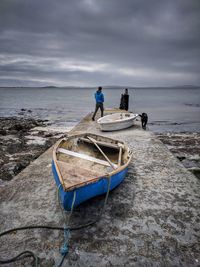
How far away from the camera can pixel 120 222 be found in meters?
3.62

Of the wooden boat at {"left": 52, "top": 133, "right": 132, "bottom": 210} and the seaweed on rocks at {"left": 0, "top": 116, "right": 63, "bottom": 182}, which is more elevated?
the wooden boat at {"left": 52, "top": 133, "right": 132, "bottom": 210}

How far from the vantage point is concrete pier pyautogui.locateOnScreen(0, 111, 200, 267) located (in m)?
2.96

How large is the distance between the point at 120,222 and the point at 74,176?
1203 millimetres

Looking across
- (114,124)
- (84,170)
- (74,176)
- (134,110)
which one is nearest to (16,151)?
(114,124)

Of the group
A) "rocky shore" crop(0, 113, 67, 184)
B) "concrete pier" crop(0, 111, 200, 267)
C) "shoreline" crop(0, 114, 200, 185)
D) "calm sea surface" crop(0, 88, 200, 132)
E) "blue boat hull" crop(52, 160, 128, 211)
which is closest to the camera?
"concrete pier" crop(0, 111, 200, 267)

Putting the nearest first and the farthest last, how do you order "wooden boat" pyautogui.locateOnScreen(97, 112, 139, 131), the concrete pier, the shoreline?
the concrete pier < the shoreline < "wooden boat" pyautogui.locateOnScreen(97, 112, 139, 131)

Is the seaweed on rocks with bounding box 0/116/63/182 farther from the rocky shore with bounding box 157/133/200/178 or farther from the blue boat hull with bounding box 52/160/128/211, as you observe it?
the rocky shore with bounding box 157/133/200/178

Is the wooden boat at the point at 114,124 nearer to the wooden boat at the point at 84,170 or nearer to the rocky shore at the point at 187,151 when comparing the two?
the rocky shore at the point at 187,151

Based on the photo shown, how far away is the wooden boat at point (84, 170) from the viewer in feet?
10.9

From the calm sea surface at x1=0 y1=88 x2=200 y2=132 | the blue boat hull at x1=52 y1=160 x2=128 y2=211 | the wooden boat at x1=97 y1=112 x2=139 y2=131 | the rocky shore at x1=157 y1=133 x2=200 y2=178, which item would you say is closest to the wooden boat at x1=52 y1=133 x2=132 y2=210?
the blue boat hull at x1=52 y1=160 x2=128 y2=211

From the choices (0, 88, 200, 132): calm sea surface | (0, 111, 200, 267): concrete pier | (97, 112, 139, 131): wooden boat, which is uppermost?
(97, 112, 139, 131): wooden boat

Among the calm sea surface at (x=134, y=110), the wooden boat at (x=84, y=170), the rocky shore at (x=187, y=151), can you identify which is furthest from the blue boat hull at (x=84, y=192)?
the calm sea surface at (x=134, y=110)

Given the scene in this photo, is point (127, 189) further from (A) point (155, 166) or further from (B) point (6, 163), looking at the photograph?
(B) point (6, 163)

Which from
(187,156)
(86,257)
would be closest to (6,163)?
(86,257)
